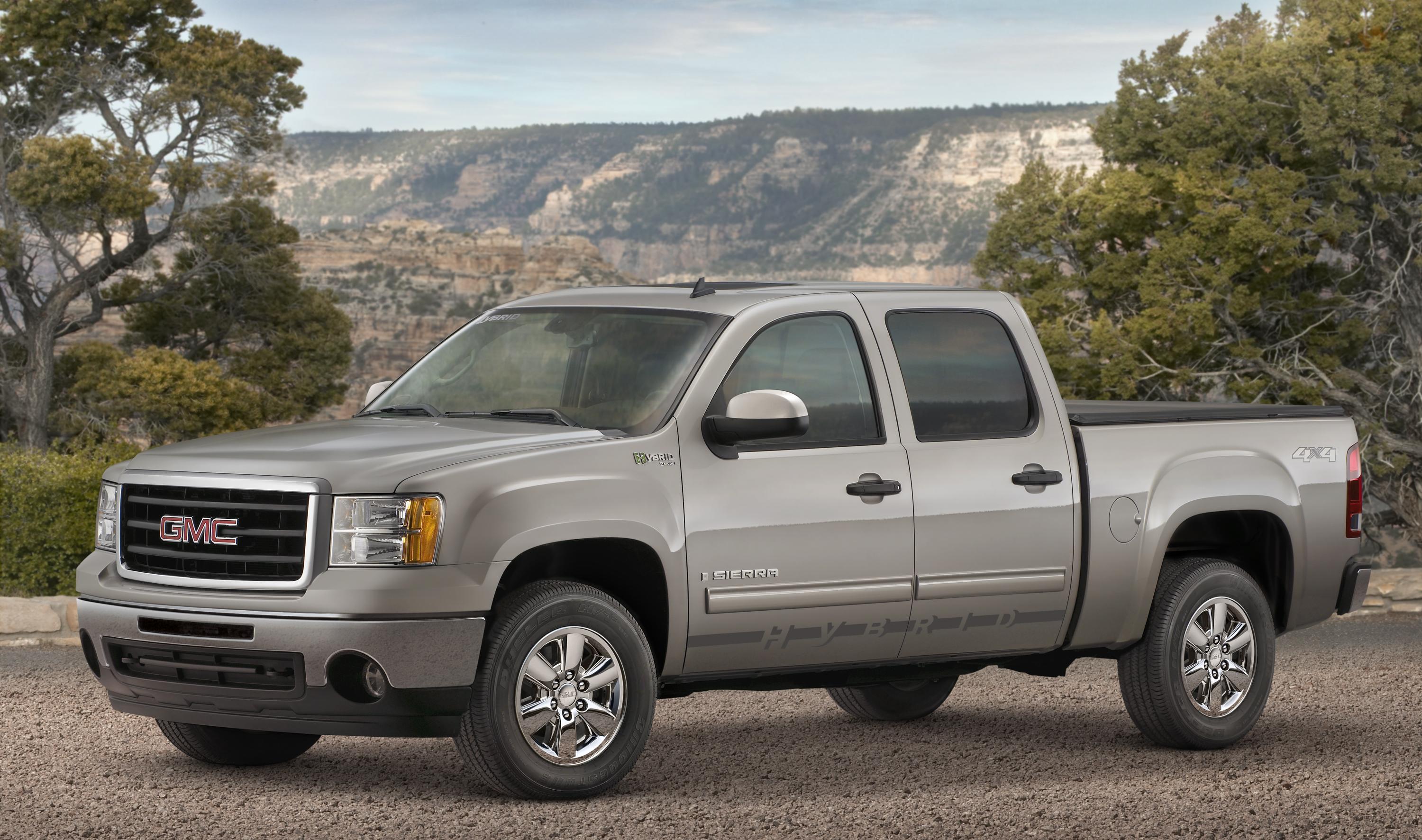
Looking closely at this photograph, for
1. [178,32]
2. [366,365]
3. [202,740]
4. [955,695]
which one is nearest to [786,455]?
[202,740]

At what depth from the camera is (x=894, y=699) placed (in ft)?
29.3

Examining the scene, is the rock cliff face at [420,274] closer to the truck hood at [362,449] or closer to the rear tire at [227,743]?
the rear tire at [227,743]

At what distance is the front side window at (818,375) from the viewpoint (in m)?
6.74

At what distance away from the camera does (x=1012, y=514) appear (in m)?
7.17

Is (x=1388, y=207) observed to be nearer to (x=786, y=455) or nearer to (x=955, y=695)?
(x=955, y=695)

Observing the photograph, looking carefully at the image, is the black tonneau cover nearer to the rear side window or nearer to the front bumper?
the rear side window

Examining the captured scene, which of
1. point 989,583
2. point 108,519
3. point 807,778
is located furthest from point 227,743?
point 989,583

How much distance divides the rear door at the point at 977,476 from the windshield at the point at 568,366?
0.92 m

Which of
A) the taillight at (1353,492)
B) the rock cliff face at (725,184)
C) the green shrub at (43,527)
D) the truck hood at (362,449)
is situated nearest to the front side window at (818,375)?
the truck hood at (362,449)

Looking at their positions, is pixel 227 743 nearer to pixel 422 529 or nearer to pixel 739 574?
pixel 422 529

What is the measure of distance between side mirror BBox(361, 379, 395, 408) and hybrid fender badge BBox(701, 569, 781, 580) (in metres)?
1.86

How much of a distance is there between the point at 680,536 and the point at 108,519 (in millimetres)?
2204

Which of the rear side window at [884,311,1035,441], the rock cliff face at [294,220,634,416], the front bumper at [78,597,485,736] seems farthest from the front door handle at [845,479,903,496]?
the rock cliff face at [294,220,634,416]

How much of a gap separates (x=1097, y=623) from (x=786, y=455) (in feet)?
6.08
